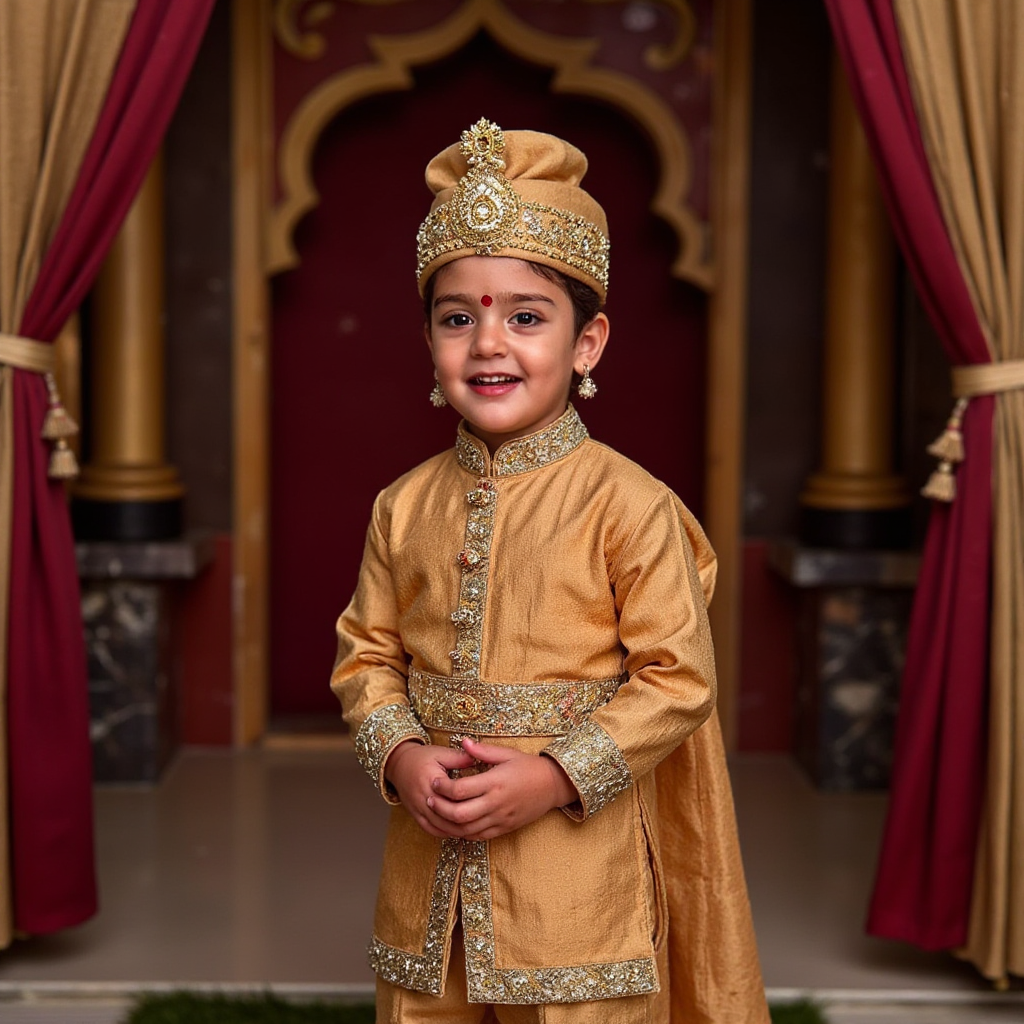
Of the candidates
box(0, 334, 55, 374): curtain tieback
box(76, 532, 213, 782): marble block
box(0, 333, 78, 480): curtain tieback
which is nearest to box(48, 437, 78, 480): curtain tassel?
box(0, 333, 78, 480): curtain tieback

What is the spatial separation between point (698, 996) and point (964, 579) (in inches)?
40.0

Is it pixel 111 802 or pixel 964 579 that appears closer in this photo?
pixel 964 579

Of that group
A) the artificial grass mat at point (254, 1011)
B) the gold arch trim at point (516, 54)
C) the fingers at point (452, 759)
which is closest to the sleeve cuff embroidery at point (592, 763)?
the fingers at point (452, 759)

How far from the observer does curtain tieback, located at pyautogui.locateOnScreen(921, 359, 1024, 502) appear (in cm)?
264

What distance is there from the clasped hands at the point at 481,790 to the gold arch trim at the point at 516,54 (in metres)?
2.85

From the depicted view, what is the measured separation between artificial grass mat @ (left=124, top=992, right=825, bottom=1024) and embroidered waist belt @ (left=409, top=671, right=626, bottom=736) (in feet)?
3.42

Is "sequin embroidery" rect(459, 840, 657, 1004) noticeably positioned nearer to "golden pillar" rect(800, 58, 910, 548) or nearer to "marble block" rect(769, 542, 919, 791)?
"marble block" rect(769, 542, 919, 791)

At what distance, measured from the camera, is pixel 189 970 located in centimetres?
281

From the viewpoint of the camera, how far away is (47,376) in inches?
109

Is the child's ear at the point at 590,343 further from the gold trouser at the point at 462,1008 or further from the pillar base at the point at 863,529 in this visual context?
the pillar base at the point at 863,529

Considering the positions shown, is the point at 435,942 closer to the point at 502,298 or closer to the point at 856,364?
the point at 502,298

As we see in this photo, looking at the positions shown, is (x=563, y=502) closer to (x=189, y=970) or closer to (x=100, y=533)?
(x=189, y=970)

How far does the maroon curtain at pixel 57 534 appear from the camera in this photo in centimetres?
268

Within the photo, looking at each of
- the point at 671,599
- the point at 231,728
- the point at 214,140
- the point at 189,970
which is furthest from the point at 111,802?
the point at 671,599
